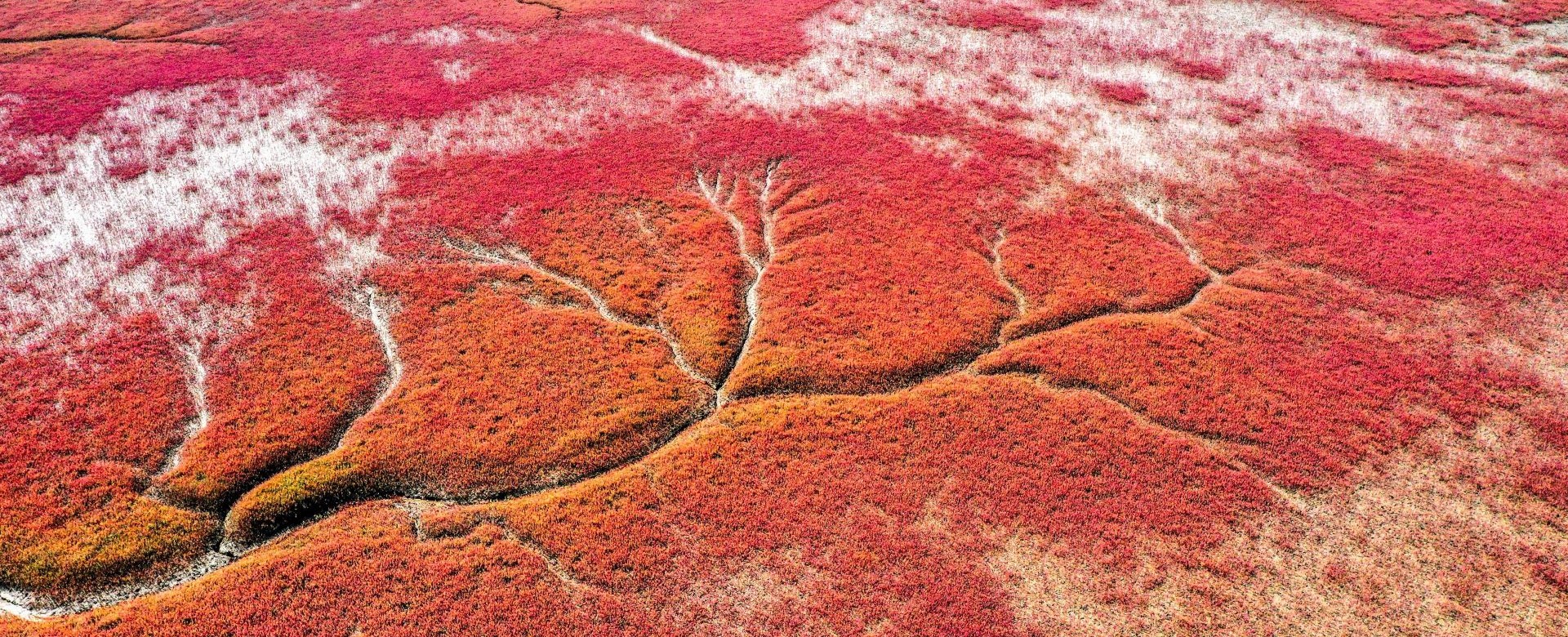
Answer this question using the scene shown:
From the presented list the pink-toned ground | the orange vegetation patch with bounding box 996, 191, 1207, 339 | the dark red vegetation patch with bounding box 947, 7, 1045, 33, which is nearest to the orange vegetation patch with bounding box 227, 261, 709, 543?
the pink-toned ground

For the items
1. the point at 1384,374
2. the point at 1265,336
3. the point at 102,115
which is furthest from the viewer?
the point at 102,115

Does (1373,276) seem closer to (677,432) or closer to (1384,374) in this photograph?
(1384,374)

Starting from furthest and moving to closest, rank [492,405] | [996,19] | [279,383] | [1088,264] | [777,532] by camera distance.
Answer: [996,19]
[1088,264]
[279,383]
[492,405]
[777,532]

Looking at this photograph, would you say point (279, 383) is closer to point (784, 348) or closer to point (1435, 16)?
point (784, 348)

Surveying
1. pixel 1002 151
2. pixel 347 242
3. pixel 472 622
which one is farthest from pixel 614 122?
pixel 472 622

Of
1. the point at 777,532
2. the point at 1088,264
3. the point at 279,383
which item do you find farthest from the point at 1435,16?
the point at 279,383

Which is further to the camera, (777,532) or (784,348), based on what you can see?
(784,348)
